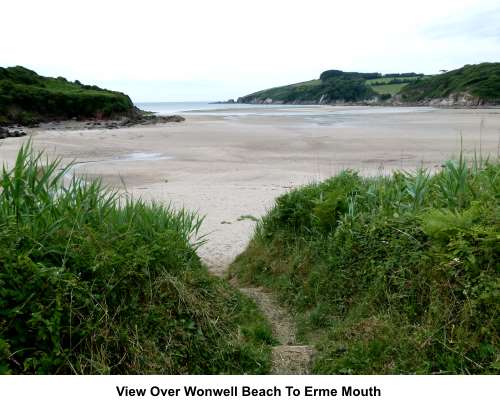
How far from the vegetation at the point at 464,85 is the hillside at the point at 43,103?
65825mm

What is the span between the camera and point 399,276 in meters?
3.82

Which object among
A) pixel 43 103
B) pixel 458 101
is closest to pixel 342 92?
pixel 458 101

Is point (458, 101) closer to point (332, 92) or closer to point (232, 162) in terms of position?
point (332, 92)

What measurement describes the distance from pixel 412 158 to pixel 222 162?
844cm

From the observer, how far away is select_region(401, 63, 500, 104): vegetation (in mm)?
84000

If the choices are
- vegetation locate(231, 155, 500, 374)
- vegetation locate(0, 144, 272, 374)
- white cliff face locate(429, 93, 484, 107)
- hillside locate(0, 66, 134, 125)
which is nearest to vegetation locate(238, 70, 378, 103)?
white cliff face locate(429, 93, 484, 107)

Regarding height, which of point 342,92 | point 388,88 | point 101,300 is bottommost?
point 101,300

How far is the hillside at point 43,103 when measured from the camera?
45625 millimetres

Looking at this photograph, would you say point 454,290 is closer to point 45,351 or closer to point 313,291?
point 313,291

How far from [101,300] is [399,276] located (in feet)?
7.99

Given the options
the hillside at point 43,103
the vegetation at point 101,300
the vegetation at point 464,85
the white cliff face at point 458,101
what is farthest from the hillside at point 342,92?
the vegetation at point 101,300

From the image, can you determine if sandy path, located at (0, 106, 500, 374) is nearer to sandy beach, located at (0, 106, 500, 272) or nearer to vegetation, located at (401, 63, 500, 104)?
sandy beach, located at (0, 106, 500, 272)

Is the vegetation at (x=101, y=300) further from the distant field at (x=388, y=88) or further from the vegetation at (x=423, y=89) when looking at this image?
the distant field at (x=388, y=88)

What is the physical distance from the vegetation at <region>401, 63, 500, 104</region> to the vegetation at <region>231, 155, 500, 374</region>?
88.4 metres
